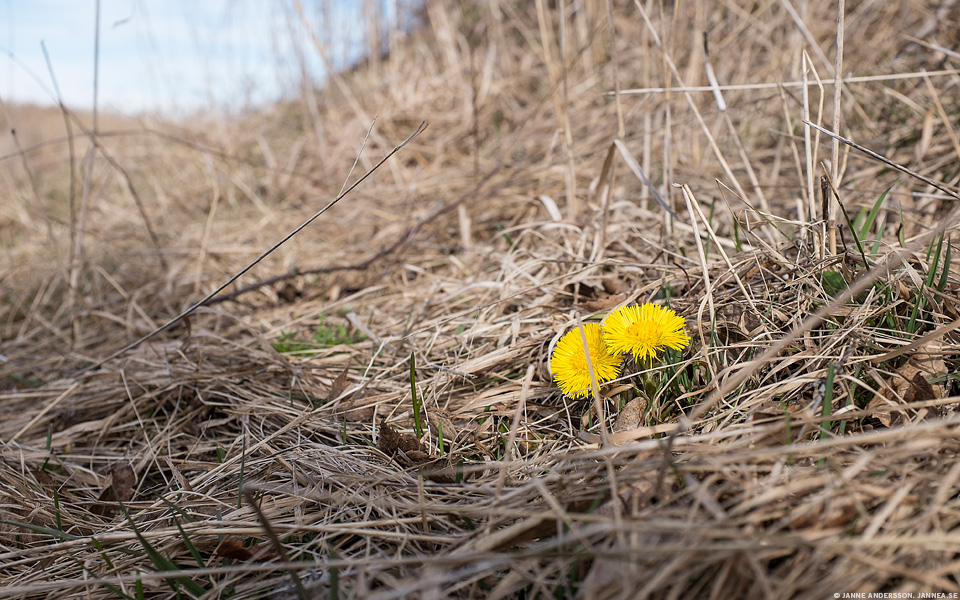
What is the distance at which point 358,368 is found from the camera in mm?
1448

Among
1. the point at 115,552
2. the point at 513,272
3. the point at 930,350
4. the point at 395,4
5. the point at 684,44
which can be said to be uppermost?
the point at 395,4

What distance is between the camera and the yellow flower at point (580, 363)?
39.0 inches

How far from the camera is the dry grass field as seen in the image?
0.68 m

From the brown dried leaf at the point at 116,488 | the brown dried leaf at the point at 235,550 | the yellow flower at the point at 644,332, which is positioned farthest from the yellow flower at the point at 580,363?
the brown dried leaf at the point at 116,488

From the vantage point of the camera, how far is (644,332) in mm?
971

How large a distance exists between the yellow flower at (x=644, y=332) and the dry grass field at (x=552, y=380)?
0.09m

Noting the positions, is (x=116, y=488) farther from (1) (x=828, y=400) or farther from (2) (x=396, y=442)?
(1) (x=828, y=400)

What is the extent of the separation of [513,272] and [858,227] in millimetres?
969

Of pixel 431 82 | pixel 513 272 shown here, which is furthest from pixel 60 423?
pixel 431 82

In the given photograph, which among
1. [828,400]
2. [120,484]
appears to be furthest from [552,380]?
[120,484]

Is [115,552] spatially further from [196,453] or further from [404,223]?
[404,223]

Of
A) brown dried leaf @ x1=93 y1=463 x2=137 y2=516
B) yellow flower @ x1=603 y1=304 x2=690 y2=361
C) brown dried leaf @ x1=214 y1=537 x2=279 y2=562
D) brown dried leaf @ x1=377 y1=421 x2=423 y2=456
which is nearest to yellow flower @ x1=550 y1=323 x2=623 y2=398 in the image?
yellow flower @ x1=603 y1=304 x2=690 y2=361

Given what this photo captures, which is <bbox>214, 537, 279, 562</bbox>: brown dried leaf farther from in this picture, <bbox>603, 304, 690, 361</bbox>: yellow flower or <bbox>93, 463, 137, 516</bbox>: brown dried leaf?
<bbox>603, 304, 690, 361</bbox>: yellow flower

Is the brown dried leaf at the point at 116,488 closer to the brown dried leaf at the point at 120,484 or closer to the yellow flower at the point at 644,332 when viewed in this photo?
the brown dried leaf at the point at 120,484
